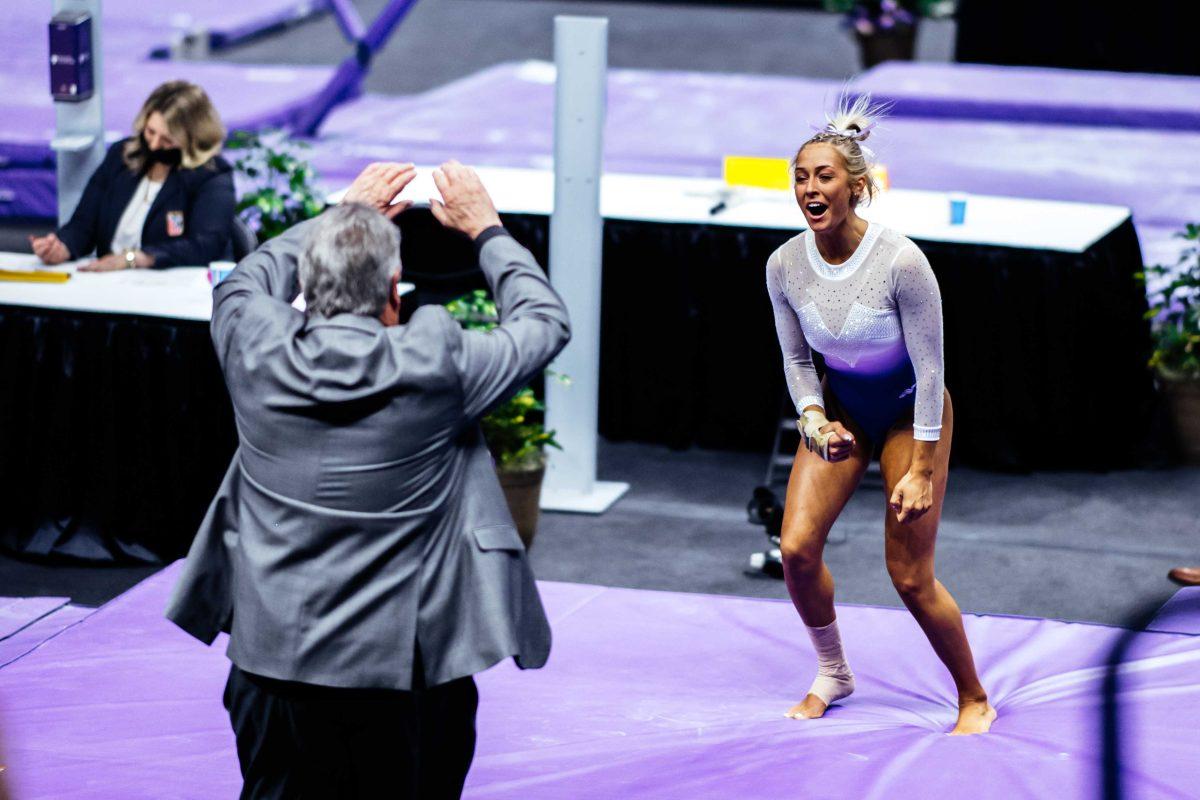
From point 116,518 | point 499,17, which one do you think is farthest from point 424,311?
point 499,17

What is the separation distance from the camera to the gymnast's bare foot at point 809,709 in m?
3.19

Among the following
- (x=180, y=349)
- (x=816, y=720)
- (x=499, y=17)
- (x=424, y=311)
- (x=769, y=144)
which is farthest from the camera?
(x=499, y=17)

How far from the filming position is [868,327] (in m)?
3.01

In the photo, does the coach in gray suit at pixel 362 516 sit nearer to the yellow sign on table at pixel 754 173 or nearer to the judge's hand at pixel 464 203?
the judge's hand at pixel 464 203

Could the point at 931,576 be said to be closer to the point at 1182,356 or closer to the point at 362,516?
the point at 362,516

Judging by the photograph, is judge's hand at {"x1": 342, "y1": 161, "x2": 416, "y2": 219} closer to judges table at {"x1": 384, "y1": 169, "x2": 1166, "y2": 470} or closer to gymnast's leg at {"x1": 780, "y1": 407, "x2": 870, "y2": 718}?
gymnast's leg at {"x1": 780, "y1": 407, "x2": 870, "y2": 718}

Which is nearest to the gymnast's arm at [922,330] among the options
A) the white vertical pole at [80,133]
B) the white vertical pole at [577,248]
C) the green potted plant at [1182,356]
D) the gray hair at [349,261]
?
the gray hair at [349,261]

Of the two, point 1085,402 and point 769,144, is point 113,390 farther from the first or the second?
point 769,144

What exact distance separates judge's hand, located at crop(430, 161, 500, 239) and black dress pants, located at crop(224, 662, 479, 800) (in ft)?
2.14

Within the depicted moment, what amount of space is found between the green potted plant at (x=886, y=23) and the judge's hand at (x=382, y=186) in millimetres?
9714

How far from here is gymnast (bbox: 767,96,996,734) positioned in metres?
2.96

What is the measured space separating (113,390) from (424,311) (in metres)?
2.36

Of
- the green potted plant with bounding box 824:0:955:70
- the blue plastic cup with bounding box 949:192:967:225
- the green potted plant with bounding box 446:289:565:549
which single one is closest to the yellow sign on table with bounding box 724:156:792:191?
the blue plastic cup with bounding box 949:192:967:225

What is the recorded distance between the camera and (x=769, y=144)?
8383mm
